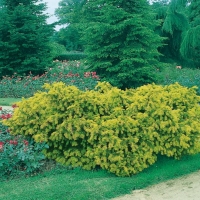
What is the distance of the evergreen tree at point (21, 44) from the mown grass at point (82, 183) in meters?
9.83

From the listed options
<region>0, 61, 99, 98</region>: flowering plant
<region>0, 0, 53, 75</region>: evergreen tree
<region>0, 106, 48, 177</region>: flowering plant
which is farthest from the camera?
<region>0, 0, 53, 75</region>: evergreen tree

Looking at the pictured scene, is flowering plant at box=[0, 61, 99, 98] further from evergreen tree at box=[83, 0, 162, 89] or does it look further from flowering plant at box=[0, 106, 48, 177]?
flowering plant at box=[0, 106, 48, 177]

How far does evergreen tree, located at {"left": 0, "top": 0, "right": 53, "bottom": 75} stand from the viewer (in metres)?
14.5

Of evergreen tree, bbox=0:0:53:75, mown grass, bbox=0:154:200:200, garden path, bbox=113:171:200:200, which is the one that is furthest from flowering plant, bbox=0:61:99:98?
garden path, bbox=113:171:200:200

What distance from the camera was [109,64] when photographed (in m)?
11.9

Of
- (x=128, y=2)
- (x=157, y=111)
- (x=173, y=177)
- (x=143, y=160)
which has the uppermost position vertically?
(x=128, y=2)

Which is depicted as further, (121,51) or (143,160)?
(121,51)

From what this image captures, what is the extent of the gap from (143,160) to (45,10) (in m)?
14.9

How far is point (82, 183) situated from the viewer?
467cm

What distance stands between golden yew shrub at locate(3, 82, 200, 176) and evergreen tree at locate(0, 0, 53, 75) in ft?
30.2

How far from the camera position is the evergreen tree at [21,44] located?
14461 millimetres

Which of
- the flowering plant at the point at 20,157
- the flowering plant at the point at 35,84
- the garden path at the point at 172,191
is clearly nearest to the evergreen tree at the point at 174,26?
the flowering plant at the point at 35,84

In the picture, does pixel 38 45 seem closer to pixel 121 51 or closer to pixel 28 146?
pixel 121 51

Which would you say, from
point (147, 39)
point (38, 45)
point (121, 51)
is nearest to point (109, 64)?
point (121, 51)
